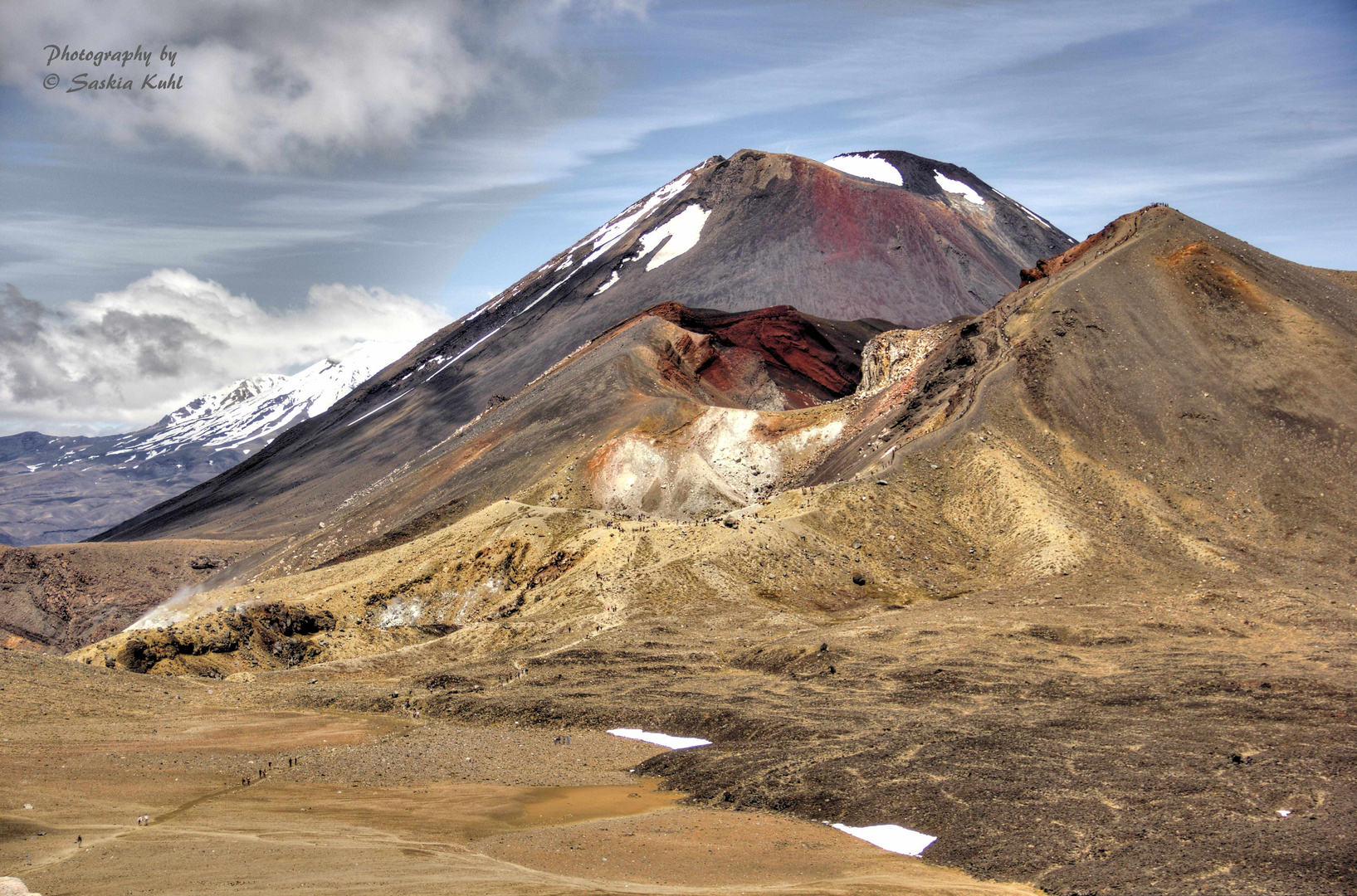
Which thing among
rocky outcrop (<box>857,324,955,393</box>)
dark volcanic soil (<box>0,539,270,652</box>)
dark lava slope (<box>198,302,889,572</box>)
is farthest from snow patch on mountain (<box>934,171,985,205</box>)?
dark volcanic soil (<box>0,539,270,652</box>)

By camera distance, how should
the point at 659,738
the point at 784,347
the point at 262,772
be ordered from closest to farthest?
1. the point at 262,772
2. the point at 659,738
3. the point at 784,347

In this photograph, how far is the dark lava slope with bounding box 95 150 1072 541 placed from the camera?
91.4 m

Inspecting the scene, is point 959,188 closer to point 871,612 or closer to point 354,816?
point 871,612

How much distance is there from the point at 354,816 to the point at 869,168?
134975 millimetres

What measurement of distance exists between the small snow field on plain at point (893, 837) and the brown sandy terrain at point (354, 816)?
294 mm

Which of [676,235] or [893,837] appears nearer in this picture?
[893,837]

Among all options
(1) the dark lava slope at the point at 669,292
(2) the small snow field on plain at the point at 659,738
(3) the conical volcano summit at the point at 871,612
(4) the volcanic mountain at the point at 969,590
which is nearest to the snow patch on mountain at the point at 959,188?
(1) the dark lava slope at the point at 669,292

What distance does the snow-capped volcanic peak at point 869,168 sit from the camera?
136 m

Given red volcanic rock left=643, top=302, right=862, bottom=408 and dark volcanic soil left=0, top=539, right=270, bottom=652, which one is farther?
red volcanic rock left=643, top=302, right=862, bottom=408

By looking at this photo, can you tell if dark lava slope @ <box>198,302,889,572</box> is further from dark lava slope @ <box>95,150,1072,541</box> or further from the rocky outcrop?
dark lava slope @ <box>95,150,1072,541</box>

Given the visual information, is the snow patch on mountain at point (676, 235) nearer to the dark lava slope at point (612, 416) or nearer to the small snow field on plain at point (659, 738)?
the dark lava slope at point (612, 416)

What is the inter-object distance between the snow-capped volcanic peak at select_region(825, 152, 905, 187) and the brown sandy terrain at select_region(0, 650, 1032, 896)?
399 feet

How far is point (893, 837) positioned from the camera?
14805mm

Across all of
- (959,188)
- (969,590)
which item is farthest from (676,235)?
(969,590)
